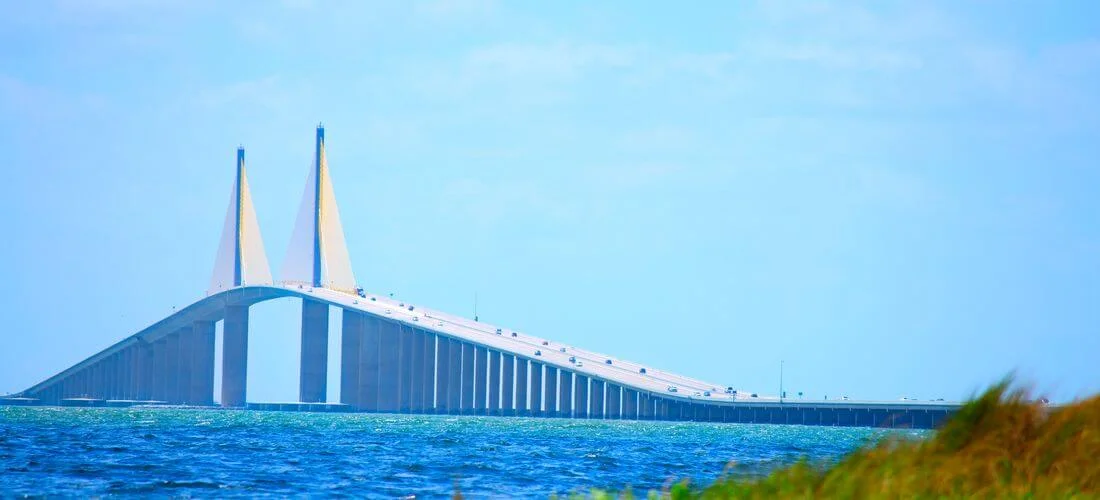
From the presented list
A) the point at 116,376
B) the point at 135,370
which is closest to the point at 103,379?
the point at 116,376

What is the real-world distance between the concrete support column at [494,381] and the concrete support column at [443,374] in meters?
3.23

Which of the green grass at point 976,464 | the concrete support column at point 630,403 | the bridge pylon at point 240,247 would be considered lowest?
the concrete support column at point 630,403

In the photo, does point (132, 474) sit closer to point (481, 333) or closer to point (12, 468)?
point (12, 468)

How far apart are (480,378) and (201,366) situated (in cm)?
3461

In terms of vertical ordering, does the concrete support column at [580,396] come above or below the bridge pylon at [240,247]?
below

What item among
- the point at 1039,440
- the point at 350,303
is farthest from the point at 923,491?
the point at 350,303

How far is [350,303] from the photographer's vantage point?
122500 millimetres

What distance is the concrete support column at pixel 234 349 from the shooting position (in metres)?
134

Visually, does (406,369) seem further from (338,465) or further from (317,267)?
(338,465)

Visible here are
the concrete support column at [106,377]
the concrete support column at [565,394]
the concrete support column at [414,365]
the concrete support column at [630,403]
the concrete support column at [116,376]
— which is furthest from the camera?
the concrete support column at [106,377]

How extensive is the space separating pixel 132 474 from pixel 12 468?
3.17m

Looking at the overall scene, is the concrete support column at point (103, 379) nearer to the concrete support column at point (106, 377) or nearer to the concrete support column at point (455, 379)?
the concrete support column at point (106, 377)

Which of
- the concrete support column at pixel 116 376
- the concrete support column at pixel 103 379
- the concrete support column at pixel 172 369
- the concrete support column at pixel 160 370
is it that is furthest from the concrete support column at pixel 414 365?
the concrete support column at pixel 103 379

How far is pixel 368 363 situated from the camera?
124875 mm
